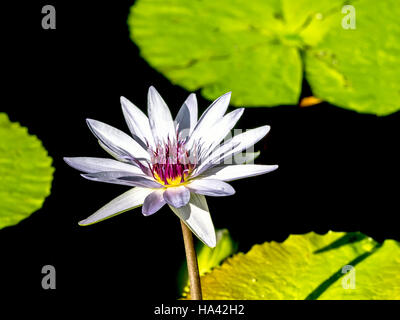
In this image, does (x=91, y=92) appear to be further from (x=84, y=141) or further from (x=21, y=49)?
(x=21, y=49)

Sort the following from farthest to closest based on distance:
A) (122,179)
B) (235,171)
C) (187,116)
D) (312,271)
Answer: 1. (312,271)
2. (187,116)
3. (235,171)
4. (122,179)

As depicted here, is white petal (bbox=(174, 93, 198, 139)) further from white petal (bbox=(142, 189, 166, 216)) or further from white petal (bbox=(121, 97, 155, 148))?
white petal (bbox=(142, 189, 166, 216))

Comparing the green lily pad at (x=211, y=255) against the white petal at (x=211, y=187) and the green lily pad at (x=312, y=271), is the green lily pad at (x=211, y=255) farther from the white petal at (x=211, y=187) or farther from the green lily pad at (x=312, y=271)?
the white petal at (x=211, y=187)

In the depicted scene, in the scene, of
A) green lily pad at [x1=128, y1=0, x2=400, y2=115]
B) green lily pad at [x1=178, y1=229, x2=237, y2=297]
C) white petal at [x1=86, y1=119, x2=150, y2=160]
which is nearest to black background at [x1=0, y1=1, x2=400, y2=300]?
green lily pad at [x1=178, y1=229, x2=237, y2=297]

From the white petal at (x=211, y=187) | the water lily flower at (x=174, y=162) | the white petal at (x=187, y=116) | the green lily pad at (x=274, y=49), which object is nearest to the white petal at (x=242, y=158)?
the water lily flower at (x=174, y=162)

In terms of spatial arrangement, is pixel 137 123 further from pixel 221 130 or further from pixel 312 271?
pixel 312 271

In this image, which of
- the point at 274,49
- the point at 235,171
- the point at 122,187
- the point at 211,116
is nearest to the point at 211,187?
the point at 235,171

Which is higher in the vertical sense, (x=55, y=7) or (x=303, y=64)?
(x=55, y=7)

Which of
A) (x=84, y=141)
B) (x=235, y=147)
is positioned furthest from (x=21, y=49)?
(x=235, y=147)
